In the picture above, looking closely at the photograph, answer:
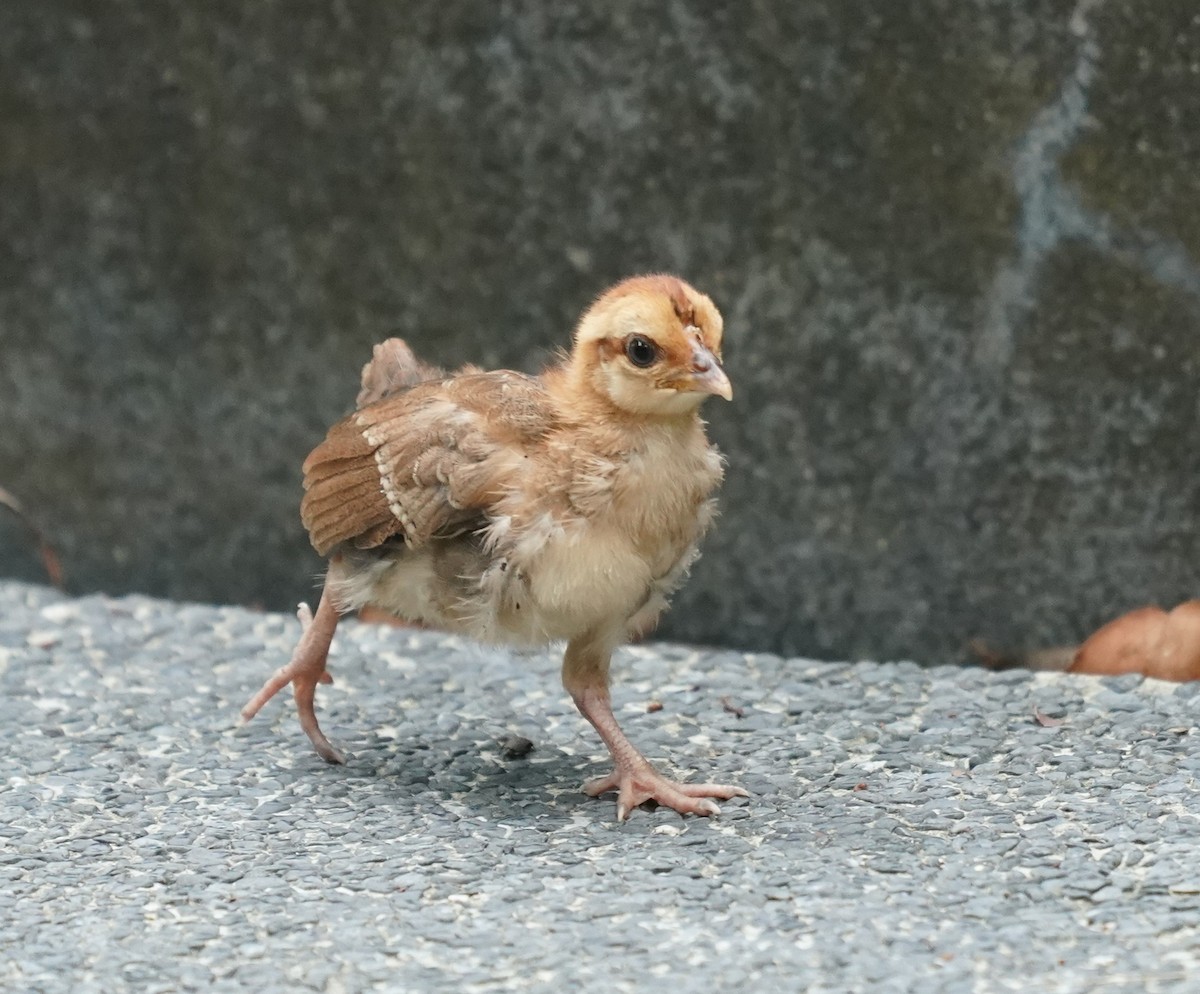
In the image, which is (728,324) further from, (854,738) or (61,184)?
(61,184)

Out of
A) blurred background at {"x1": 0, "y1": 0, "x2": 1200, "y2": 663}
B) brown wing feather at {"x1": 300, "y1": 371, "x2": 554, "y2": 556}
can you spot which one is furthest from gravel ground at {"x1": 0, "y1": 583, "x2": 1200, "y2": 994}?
blurred background at {"x1": 0, "y1": 0, "x2": 1200, "y2": 663}

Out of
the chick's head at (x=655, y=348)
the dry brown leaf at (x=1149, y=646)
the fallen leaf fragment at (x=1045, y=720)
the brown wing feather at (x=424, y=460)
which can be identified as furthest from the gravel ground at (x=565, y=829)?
the chick's head at (x=655, y=348)

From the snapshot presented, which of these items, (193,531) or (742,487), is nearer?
(742,487)

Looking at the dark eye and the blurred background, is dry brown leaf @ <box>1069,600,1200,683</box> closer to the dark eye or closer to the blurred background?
the blurred background

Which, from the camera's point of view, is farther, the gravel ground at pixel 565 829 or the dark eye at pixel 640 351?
the dark eye at pixel 640 351

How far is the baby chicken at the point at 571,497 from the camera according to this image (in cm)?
375

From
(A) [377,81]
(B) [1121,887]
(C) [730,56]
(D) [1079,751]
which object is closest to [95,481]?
(A) [377,81]

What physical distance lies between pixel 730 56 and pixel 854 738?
7.35ft

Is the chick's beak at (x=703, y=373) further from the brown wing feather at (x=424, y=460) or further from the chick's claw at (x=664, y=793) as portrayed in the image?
the chick's claw at (x=664, y=793)

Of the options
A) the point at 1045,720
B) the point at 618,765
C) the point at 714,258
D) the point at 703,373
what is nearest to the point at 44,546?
the point at 714,258

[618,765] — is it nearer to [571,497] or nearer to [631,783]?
[631,783]

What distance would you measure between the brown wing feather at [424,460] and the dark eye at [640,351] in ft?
0.87

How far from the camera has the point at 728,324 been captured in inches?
214

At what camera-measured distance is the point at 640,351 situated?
12.3 ft
